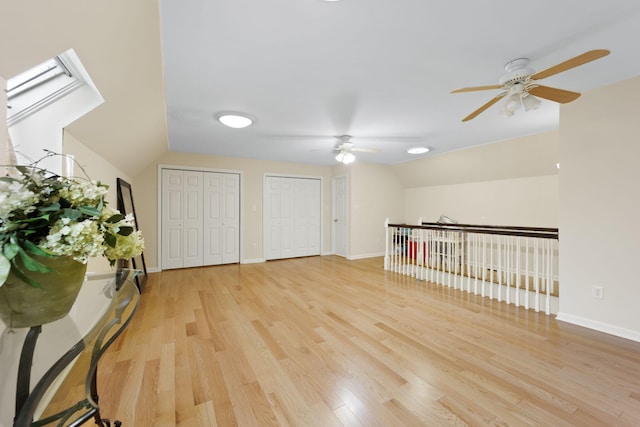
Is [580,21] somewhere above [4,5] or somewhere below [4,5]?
above

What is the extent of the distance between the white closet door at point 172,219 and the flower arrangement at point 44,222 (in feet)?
14.9

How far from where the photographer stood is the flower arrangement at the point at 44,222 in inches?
23.7

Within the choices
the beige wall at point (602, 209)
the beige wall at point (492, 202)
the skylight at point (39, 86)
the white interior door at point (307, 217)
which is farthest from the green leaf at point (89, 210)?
the beige wall at point (492, 202)

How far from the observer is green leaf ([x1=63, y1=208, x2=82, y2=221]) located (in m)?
0.66

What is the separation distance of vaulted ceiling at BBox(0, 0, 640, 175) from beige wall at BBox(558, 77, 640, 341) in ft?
0.97

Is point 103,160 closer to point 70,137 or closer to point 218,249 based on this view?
point 70,137

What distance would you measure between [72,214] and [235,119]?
8.41ft

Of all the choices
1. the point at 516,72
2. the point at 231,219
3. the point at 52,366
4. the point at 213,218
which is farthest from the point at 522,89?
the point at 213,218

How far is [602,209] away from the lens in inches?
95.0

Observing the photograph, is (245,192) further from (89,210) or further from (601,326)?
(601,326)

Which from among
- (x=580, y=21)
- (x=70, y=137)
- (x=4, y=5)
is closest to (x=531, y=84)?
(x=580, y=21)

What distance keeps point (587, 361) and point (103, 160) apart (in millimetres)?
4973

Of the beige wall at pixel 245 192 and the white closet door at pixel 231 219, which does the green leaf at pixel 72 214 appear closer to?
the beige wall at pixel 245 192

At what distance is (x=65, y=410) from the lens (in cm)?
78
